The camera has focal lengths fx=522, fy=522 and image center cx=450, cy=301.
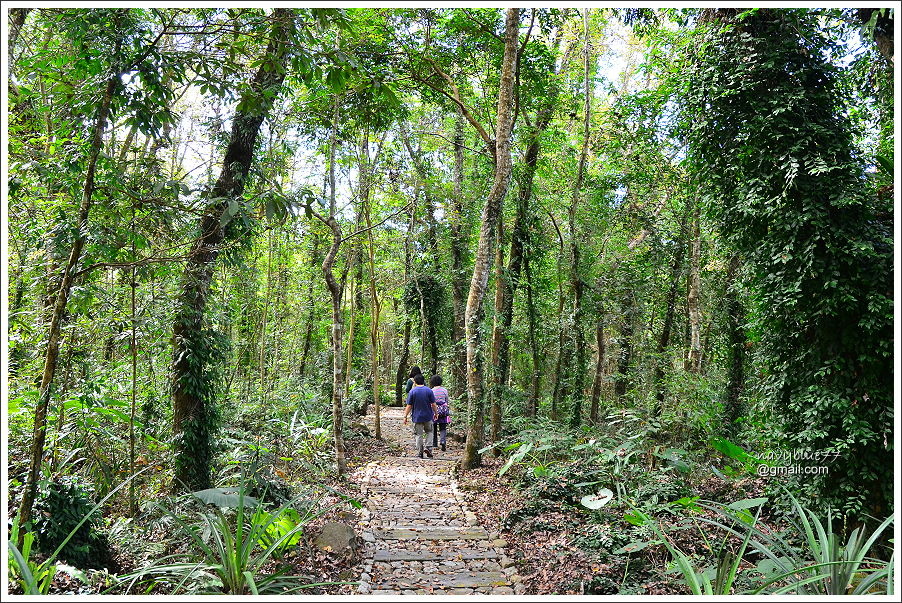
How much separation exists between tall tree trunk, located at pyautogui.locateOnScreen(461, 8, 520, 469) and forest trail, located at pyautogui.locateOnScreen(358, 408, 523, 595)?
3.41 ft

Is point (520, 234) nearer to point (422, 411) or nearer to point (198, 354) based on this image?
point (422, 411)

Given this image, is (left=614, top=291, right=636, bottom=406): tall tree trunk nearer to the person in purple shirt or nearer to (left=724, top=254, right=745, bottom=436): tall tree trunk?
(left=724, top=254, right=745, bottom=436): tall tree trunk

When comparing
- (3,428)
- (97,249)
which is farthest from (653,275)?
(3,428)

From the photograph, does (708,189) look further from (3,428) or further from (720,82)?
(3,428)

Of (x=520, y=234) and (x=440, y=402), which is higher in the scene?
(x=520, y=234)

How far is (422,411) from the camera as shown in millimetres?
10766

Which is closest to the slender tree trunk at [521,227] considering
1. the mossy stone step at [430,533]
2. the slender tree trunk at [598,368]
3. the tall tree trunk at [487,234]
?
the tall tree trunk at [487,234]

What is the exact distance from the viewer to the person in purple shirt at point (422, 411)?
10.6 m

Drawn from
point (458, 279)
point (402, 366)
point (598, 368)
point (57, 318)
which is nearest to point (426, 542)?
point (57, 318)

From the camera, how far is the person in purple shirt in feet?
34.8

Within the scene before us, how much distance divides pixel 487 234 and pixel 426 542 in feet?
15.5

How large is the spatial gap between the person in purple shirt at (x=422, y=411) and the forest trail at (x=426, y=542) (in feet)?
4.64

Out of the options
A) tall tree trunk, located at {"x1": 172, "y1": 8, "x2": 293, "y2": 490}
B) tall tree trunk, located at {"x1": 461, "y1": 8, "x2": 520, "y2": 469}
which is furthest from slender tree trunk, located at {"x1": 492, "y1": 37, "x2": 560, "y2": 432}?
tall tree trunk, located at {"x1": 172, "y1": 8, "x2": 293, "y2": 490}

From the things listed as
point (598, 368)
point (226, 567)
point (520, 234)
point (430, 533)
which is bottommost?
point (430, 533)
